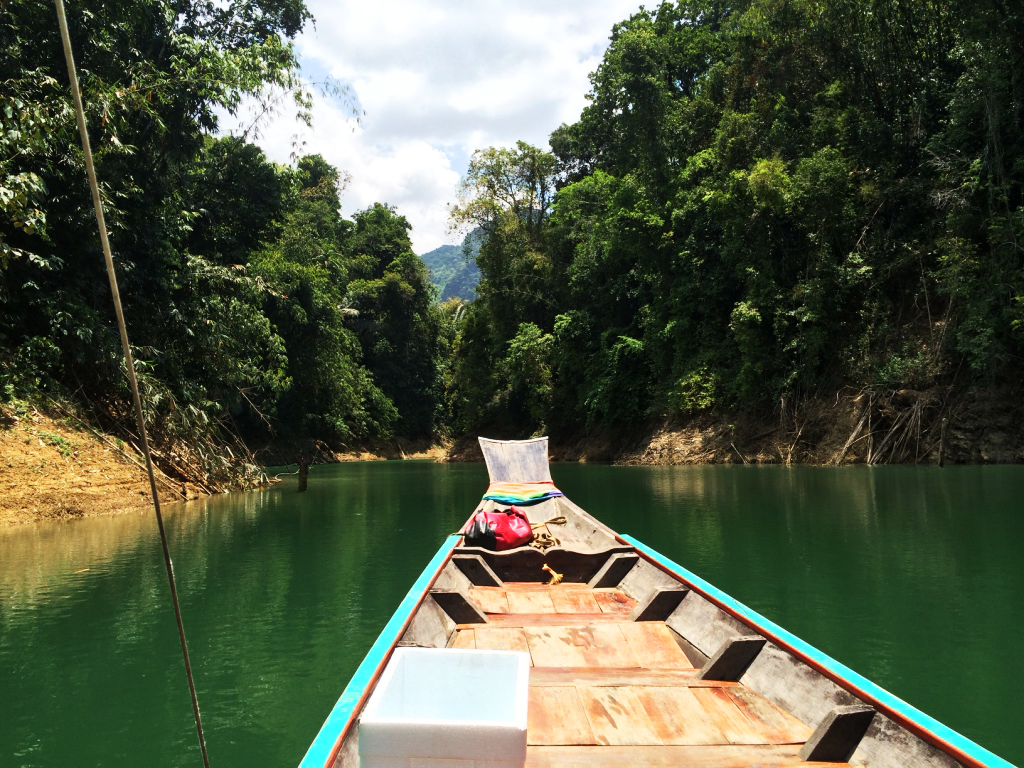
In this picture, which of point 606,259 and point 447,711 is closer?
point 447,711

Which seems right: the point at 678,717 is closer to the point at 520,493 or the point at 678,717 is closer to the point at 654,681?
the point at 654,681

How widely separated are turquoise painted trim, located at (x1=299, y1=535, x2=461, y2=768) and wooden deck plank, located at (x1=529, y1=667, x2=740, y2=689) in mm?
661

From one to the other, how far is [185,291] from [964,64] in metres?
18.9

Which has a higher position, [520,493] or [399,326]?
[399,326]

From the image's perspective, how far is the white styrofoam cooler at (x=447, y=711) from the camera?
69.6 inches

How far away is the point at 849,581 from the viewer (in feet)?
22.1

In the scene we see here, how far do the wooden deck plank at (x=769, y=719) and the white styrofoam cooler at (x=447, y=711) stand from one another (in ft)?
4.03

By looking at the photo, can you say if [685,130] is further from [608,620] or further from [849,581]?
[608,620]

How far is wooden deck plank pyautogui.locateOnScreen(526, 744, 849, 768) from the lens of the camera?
8.27 feet

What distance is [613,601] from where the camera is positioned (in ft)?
16.8

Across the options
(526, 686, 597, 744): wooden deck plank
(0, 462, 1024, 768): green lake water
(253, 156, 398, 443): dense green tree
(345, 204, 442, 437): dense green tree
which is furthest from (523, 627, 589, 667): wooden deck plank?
(345, 204, 442, 437): dense green tree

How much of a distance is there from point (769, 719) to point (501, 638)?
1558 millimetres

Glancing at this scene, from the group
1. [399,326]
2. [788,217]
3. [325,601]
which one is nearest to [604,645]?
[325,601]

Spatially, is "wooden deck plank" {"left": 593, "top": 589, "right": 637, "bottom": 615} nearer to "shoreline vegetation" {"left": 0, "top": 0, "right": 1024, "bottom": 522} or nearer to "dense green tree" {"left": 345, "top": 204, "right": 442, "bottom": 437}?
"shoreline vegetation" {"left": 0, "top": 0, "right": 1024, "bottom": 522}
